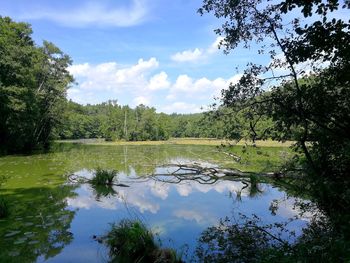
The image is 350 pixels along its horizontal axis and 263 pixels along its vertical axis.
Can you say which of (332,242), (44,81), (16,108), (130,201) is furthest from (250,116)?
(44,81)

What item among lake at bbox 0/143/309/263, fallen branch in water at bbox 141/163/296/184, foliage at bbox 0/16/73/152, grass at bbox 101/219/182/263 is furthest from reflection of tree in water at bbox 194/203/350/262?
foliage at bbox 0/16/73/152

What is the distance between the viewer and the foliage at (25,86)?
98.0ft

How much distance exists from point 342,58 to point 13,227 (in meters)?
8.43

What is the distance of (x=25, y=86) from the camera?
31.4m

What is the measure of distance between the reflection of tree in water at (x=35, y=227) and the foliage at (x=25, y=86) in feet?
62.0

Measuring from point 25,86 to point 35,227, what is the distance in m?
25.1

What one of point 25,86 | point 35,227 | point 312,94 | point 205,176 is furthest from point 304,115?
point 25,86

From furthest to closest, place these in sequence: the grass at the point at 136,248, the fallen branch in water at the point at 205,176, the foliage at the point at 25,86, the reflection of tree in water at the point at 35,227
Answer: the foliage at the point at 25,86, the fallen branch in water at the point at 205,176, the reflection of tree in water at the point at 35,227, the grass at the point at 136,248

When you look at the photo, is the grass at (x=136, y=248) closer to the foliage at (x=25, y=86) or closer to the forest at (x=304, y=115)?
the forest at (x=304, y=115)

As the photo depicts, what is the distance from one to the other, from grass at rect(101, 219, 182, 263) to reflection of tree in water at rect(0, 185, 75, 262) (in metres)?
1.35

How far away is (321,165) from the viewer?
5137 millimetres

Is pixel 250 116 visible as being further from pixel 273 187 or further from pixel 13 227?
pixel 273 187

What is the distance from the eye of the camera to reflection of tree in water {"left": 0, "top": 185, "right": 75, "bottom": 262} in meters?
7.49

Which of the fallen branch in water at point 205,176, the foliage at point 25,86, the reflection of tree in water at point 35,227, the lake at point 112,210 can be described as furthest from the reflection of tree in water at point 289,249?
the foliage at point 25,86
